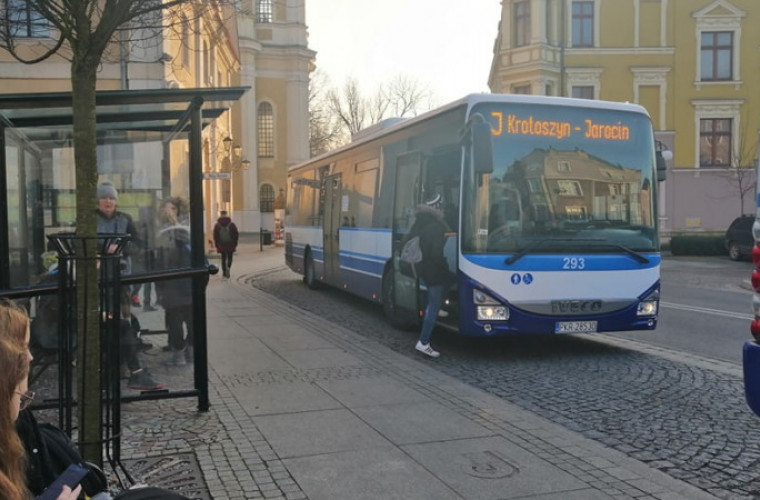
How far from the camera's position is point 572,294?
8500mm

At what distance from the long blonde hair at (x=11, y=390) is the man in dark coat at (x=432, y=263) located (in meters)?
6.59

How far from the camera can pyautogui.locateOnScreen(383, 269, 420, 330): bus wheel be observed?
10.6 meters

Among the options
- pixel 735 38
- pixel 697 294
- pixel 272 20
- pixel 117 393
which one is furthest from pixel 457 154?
pixel 272 20

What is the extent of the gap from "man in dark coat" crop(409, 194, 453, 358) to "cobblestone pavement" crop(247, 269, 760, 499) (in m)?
0.48

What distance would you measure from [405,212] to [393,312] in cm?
162

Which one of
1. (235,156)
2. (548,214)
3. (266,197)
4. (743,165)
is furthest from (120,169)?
(266,197)

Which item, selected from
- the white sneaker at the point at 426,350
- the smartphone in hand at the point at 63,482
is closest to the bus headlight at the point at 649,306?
the white sneaker at the point at 426,350

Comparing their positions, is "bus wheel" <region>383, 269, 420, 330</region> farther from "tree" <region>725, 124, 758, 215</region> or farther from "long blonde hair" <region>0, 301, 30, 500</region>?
"tree" <region>725, 124, 758, 215</region>

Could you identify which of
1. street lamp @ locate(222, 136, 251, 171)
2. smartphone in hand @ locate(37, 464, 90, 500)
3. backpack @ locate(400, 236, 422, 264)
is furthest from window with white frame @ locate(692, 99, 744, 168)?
smartphone in hand @ locate(37, 464, 90, 500)

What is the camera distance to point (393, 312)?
11117mm

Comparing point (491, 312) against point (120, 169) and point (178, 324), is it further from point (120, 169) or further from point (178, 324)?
point (120, 169)

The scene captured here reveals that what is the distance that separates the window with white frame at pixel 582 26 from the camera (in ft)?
140

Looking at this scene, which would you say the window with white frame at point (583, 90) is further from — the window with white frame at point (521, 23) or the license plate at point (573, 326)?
the license plate at point (573, 326)

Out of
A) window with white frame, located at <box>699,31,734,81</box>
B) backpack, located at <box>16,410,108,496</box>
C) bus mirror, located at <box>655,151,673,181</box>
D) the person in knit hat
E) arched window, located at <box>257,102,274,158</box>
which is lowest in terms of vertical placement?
backpack, located at <box>16,410,108,496</box>
